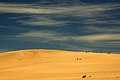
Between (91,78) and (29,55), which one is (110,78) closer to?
(91,78)

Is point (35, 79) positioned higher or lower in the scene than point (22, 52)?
lower

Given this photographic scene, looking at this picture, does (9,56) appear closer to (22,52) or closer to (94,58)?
(22,52)

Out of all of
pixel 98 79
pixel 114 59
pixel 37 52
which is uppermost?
pixel 37 52

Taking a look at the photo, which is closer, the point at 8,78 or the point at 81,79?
the point at 81,79

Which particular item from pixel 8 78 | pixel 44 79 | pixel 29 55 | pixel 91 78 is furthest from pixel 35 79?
pixel 29 55

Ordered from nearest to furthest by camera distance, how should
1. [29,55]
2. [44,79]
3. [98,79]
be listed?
[98,79] → [44,79] → [29,55]

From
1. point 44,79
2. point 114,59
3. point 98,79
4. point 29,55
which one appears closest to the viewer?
point 98,79

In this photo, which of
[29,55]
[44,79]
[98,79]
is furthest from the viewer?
[29,55]

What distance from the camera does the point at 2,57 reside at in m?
38.6

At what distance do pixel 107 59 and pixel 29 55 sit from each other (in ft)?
35.3

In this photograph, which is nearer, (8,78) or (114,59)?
(8,78)

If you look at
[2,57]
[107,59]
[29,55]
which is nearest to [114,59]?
[107,59]

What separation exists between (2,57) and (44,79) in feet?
76.1

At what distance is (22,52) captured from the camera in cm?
3934
